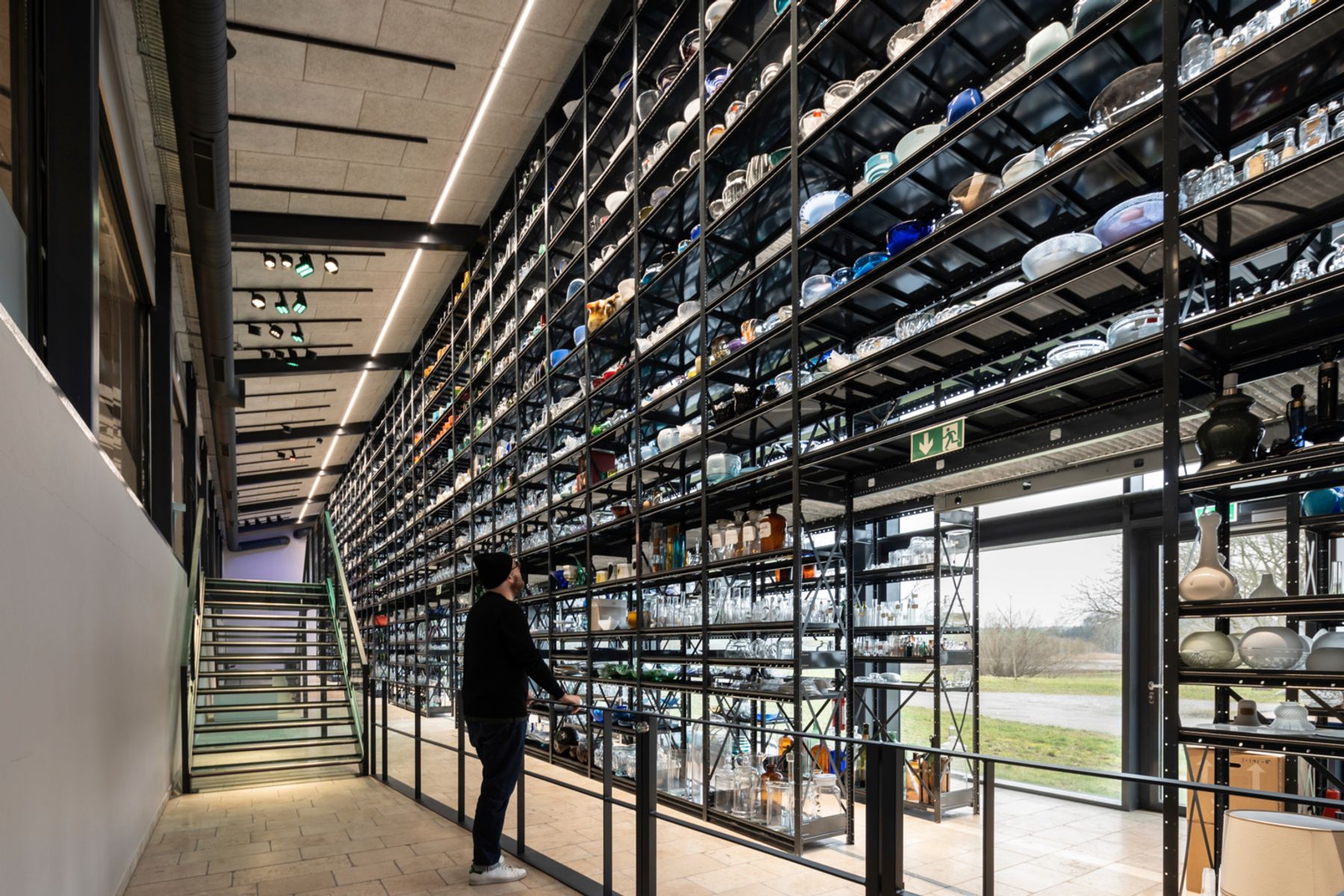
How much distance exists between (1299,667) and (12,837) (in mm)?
3348

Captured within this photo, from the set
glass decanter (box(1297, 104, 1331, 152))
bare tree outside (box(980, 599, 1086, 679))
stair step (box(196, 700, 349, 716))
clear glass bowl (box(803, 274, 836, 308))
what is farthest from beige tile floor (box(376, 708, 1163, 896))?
clear glass bowl (box(803, 274, 836, 308))

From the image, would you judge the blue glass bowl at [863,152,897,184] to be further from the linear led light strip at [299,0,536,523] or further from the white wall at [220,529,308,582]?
the white wall at [220,529,308,582]

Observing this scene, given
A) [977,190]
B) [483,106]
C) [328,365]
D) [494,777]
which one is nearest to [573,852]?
[494,777]

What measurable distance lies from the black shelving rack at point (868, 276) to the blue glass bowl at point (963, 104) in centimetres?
9

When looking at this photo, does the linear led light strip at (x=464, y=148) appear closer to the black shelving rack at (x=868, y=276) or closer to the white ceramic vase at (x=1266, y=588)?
the black shelving rack at (x=868, y=276)

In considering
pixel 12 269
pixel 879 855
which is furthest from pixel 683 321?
pixel 879 855

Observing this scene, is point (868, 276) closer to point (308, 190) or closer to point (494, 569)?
point (494, 569)

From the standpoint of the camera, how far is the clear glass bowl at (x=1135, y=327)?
3.11m

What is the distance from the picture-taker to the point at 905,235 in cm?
414

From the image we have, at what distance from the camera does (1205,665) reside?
273cm

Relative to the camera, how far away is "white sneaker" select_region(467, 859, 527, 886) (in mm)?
3906

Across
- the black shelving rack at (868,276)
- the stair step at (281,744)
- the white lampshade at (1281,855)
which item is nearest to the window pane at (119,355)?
the stair step at (281,744)

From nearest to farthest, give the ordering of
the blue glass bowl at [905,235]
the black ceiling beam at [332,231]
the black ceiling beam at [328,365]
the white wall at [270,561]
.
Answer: the blue glass bowl at [905,235] < the black ceiling beam at [332,231] < the black ceiling beam at [328,365] < the white wall at [270,561]

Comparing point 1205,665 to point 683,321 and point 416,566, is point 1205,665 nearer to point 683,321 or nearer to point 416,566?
point 683,321
